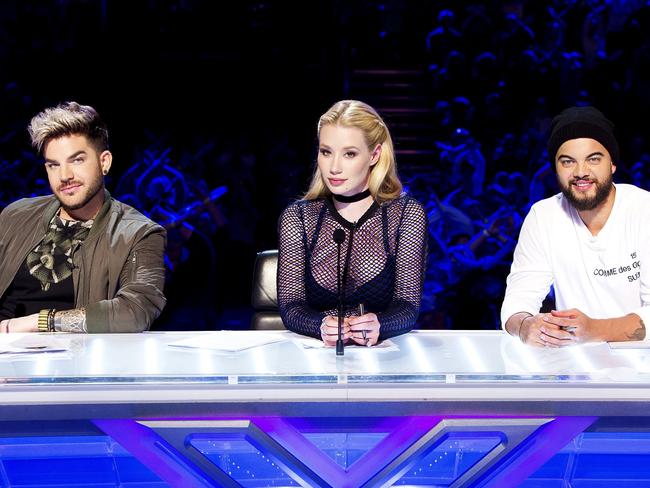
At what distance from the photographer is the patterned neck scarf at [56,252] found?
2.71 metres

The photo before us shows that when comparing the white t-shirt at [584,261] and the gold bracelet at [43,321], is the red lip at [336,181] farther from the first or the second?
the gold bracelet at [43,321]

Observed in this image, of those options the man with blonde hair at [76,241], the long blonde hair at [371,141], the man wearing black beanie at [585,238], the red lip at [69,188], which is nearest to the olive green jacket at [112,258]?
the man with blonde hair at [76,241]

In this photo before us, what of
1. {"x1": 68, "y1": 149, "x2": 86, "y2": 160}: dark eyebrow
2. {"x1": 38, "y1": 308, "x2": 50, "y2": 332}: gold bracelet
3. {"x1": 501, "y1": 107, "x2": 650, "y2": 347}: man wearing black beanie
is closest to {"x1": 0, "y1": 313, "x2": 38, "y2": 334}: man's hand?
{"x1": 38, "y1": 308, "x2": 50, "y2": 332}: gold bracelet

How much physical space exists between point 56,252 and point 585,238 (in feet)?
5.62

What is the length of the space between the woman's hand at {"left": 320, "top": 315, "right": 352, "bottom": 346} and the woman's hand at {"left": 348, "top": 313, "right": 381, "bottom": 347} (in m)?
0.01

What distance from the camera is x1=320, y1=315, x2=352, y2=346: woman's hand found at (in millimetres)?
2119

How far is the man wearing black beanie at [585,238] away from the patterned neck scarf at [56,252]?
54.8 inches

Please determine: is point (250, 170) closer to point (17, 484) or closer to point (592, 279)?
point (592, 279)

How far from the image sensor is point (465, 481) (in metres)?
1.73

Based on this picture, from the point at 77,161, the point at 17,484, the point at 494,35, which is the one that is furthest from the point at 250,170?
the point at 17,484

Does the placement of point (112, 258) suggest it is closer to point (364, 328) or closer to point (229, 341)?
point (229, 341)

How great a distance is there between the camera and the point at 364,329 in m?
2.12

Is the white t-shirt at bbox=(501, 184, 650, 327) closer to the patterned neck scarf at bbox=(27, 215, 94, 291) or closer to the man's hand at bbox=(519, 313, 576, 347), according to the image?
the man's hand at bbox=(519, 313, 576, 347)

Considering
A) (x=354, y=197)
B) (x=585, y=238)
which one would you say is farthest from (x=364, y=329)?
(x=585, y=238)
